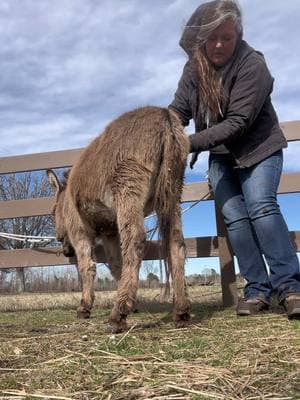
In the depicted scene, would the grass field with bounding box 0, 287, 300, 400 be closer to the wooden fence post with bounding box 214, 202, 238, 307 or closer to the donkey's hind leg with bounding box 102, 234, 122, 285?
the wooden fence post with bounding box 214, 202, 238, 307

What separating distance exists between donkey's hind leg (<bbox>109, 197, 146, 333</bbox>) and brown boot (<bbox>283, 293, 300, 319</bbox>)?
119 cm

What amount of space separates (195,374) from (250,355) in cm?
48

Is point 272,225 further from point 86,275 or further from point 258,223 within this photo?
point 86,275

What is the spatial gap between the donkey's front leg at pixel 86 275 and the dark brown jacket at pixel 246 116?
1.78 m

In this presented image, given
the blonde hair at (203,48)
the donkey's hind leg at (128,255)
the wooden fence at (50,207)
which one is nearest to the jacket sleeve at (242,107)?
the blonde hair at (203,48)

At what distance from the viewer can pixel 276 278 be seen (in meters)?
4.13

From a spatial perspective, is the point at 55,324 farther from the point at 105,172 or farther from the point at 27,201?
the point at 27,201

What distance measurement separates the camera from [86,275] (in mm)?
5145

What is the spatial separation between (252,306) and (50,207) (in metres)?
3.32

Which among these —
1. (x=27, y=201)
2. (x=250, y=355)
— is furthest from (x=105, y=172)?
(x=27, y=201)

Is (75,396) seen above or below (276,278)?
below

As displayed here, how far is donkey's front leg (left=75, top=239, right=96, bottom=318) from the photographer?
503 cm

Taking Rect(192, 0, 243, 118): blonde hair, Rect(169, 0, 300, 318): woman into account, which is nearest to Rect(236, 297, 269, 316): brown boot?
Rect(169, 0, 300, 318): woman

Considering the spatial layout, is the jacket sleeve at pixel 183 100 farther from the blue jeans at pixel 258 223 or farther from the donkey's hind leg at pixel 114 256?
the donkey's hind leg at pixel 114 256
